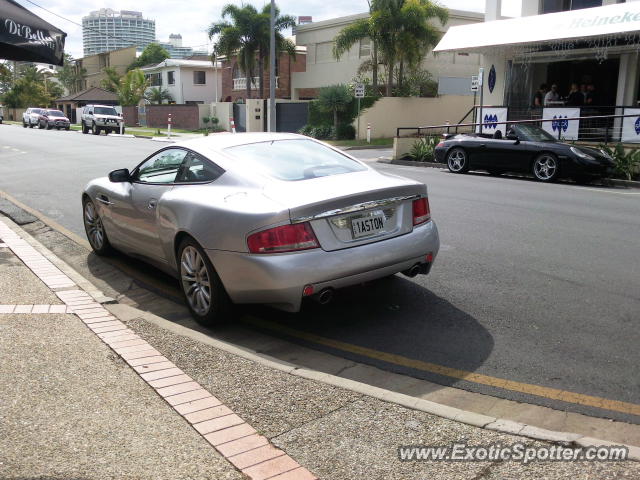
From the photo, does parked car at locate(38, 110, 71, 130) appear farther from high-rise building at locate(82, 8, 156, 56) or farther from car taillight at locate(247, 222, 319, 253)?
high-rise building at locate(82, 8, 156, 56)

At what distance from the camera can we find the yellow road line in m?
3.96

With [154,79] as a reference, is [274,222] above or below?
below

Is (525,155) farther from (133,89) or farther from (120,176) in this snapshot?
(133,89)

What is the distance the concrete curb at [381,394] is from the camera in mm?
3338

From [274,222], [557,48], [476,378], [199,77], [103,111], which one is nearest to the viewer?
[476,378]

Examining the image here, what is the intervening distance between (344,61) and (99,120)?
16.0 meters

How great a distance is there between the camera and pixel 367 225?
5121 millimetres

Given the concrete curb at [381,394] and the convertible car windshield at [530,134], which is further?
the convertible car windshield at [530,134]

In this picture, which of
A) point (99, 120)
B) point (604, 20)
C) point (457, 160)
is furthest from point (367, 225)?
point (99, 120)

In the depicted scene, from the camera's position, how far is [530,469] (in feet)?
10.1

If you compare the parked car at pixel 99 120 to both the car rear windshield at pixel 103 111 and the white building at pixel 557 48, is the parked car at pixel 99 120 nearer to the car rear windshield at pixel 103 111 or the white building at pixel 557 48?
the car rear windshield at pixel 103 111

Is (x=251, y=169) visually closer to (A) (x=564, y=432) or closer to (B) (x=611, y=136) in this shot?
(A) (x=564, y=432)

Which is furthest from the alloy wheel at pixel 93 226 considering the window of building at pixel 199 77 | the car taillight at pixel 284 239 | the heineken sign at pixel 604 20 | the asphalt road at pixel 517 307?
the window of building at pixel 199 77

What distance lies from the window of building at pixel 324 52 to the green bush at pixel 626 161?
3105 cm
